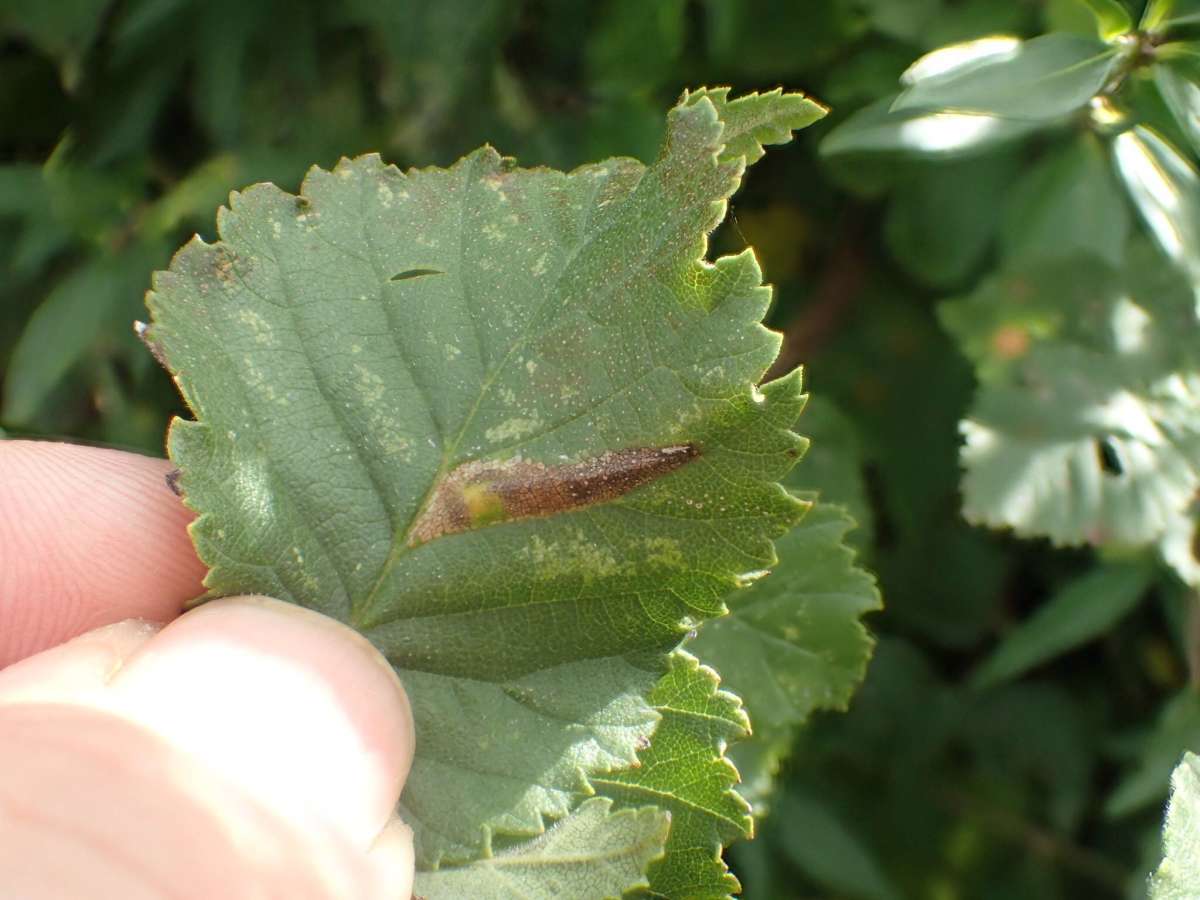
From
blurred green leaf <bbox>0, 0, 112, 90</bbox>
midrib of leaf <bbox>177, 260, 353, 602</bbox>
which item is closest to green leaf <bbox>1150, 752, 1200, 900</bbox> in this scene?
midrib of leaf <bbox>177, 260, 353, 602</bbox>

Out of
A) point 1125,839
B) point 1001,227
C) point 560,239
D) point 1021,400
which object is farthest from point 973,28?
point 1125,839

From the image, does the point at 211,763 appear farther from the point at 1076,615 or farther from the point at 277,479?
the point at 1076,615

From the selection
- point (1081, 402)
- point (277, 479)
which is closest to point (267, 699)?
point (277, 479)

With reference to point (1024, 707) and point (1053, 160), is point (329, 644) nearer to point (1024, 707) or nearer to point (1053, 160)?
point (1053, 160)

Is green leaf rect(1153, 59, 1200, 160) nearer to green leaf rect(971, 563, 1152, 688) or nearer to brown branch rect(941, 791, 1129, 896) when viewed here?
green leaf rect(971, 563, 1152, 688)

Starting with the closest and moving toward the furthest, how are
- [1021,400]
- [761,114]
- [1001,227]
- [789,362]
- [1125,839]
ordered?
[761,114] → [1021,400] → [1001,227] → [789,362] → [1125,839]

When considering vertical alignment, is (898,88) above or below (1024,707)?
above

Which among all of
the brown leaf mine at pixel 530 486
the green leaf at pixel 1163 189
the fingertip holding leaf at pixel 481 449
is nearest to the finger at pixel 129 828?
the fingertip holding leaf at pixel 481 449
